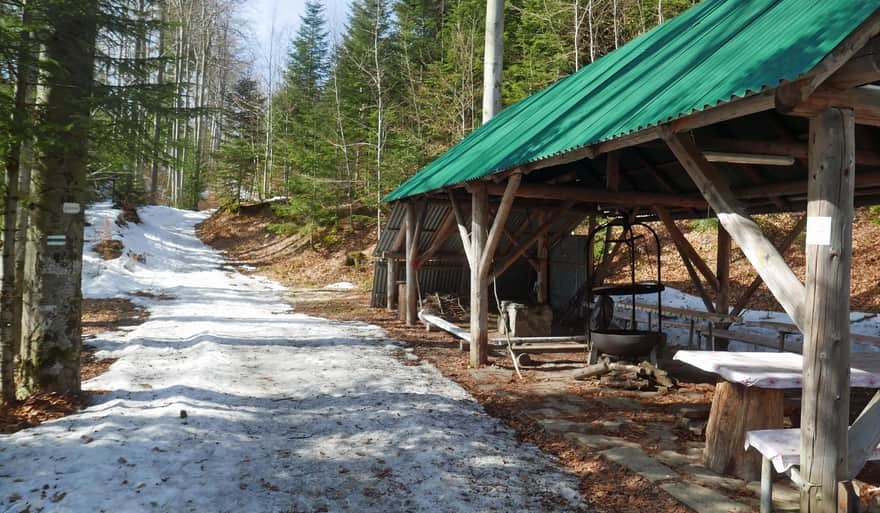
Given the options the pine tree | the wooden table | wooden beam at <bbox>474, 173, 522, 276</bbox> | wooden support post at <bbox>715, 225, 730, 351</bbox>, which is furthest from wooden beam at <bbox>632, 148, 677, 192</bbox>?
the pine tree

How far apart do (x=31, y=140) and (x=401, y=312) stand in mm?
8889

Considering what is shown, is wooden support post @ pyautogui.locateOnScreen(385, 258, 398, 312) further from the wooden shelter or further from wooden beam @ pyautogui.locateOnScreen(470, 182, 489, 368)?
wooden beam @ pyautogui.locateOnScreen(470, 182, 489, 368)

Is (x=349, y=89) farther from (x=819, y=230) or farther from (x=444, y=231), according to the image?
(x=819, y=230)

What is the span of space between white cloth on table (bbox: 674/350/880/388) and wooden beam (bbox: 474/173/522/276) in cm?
327

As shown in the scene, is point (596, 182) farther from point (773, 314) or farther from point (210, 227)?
point (210, 227)

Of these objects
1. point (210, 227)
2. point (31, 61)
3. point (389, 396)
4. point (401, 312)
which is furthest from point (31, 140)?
point (210, 227)

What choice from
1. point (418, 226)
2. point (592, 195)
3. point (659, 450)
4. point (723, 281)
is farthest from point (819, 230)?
point (418, 226)

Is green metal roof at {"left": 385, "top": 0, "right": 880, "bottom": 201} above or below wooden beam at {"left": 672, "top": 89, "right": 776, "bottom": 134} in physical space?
above

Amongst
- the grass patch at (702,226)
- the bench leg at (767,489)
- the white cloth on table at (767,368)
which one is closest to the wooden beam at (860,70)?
the white cloth on table at (767,368)

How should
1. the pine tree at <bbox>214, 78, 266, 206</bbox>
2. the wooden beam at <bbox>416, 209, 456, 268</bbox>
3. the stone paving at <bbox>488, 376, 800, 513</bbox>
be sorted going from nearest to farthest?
the stone paving at <bbox>488, 376, 800, 513</bbox>, the wooden beam at <bbox>416, 209, 456, 268</bbox>, the pine tree at <bbox>214, 78, 266, 206</bbox>

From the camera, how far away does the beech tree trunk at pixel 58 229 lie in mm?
5648

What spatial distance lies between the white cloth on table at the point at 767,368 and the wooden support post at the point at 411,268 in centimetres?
811

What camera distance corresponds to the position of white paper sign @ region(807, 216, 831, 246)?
333 cm

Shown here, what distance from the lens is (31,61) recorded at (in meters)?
5.11
